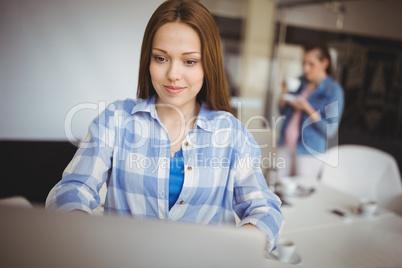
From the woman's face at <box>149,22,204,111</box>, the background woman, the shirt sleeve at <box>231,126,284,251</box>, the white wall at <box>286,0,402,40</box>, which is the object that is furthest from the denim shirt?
the woman's face at <box>149,22,204,111</box>

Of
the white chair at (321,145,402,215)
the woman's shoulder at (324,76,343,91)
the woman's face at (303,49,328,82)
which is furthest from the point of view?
the woman's face at (303,49,328,82)

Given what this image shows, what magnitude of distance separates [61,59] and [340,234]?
3.92ft

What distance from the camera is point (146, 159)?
779 mm

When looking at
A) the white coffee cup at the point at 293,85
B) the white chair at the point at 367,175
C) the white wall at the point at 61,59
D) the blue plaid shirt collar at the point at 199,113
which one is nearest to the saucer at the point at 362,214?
the white chair at the point at 367,175

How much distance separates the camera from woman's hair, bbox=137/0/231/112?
650 mm

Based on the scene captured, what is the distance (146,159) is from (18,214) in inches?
15.4

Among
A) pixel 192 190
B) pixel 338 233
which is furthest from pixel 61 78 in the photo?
pixel 338 233

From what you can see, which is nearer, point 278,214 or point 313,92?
point 278,214

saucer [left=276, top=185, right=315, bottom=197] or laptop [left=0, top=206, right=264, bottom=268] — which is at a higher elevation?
laptop [left=0, top=206, right=264, bottom=268]

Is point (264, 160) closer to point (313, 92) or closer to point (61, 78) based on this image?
point (61, 78)

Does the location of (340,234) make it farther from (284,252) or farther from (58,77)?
(58,77)

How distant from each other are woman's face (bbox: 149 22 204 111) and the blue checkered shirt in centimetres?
9

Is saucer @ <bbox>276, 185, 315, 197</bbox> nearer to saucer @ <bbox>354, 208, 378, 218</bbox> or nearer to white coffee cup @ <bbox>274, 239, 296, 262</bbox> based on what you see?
saucer @ <bbox>354, 208, 378, 218</bbox>

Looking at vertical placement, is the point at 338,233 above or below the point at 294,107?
below
